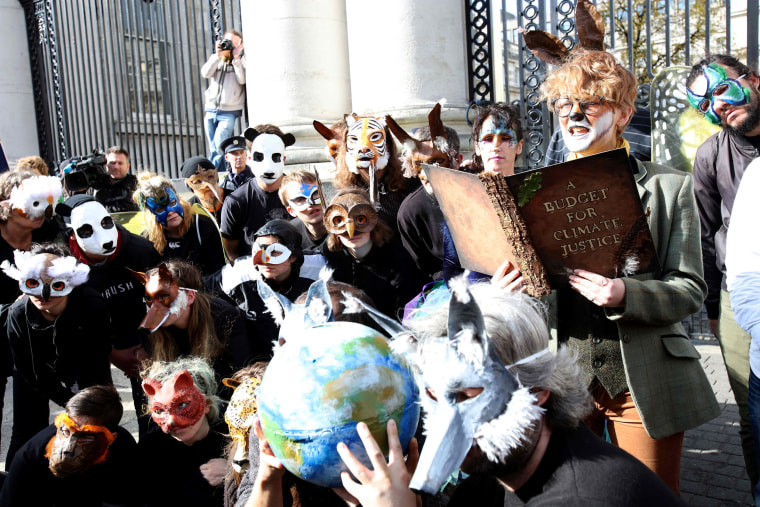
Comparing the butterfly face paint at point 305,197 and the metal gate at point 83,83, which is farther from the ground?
the metal gate at point 83,83

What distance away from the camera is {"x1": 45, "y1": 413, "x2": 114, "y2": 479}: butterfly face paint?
3229 millimetres

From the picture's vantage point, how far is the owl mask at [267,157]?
211 inches

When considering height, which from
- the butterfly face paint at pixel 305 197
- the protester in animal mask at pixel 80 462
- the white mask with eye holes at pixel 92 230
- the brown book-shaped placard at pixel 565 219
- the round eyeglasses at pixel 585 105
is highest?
the round eyeglasses at pixel 585 105

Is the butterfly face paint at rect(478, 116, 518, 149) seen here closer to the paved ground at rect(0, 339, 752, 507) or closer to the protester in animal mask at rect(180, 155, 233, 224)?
the paved ground at rect(0, 339, 752, 507)

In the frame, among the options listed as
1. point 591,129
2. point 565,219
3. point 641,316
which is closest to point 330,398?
point 565,219

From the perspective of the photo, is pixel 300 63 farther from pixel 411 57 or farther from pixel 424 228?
pixel 424 228

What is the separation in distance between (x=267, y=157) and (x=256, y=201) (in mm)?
392

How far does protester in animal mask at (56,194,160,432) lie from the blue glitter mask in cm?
62

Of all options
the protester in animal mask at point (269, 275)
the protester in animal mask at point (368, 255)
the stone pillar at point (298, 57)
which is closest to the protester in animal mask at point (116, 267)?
the protester in animal mask at point (269, 275)

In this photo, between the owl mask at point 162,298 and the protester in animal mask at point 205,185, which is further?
the protester in animal mask at point 205,185

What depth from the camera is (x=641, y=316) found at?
7.54 feet

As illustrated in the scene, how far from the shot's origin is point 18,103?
1265 cm

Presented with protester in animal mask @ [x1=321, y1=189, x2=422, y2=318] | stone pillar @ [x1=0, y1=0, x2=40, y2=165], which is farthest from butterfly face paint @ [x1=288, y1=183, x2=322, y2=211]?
stone pillar @ [x1=0, y1=0, x2=40, y2=165]

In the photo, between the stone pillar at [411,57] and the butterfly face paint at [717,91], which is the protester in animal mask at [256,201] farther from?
the butterfly face paint at [717,91]
